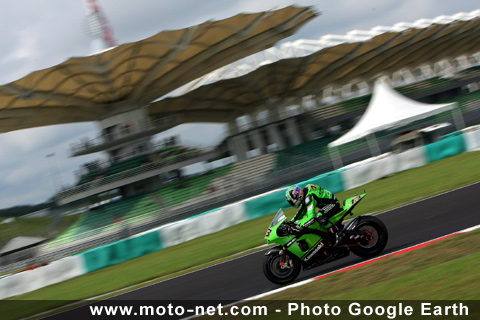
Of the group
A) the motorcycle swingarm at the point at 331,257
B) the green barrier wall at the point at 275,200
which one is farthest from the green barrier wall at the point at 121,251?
the motorcycle swingarm at the point at 331,257

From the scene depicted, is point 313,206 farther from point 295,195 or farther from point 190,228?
point 190,228

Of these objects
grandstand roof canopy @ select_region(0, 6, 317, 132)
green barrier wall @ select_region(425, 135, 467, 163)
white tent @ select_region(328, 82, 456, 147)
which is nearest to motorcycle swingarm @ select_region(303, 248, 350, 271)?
green barrier wall @ select_region(425, 135, 467, 163)

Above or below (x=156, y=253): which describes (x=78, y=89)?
above

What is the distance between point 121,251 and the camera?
1803cm

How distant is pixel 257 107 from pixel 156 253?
37473 millimetres

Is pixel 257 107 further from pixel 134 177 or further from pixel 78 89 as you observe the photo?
pixel 78 89

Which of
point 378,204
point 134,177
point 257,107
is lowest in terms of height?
point 378,204

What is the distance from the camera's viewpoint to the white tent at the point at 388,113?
26.4 meters

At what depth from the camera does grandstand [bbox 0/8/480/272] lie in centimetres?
2906

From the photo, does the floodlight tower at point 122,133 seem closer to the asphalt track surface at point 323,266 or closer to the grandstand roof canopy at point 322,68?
the grandstand roof canopy at point 322,68

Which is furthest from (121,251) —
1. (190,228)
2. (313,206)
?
(313,206)

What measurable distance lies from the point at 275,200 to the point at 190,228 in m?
3.46

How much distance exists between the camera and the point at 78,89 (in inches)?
1249

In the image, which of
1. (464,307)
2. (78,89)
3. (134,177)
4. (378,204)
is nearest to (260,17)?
(78,89)
